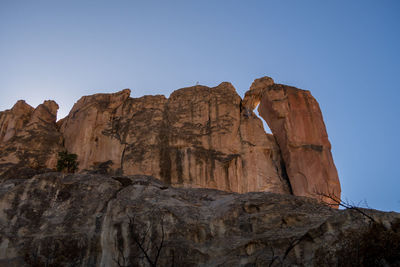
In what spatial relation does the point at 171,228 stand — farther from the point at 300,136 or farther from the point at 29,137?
the point at 29,137

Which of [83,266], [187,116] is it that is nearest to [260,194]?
[83,266]

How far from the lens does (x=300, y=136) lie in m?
38.3

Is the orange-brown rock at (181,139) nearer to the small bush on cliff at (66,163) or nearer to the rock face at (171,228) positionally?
the small bush on cliff at (66,163)

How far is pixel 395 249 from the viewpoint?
14.3 meters

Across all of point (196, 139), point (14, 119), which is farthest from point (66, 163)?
point (196, 139)

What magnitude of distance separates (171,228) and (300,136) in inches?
937

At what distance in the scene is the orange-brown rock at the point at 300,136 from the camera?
35.5m

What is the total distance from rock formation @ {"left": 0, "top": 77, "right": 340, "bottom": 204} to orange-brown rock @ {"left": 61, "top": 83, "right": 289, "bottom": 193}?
0.10 meters

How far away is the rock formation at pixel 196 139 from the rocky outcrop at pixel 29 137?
0.34 feet

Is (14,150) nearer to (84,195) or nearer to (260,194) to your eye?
(84,195)

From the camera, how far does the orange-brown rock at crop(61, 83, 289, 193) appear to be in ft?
117

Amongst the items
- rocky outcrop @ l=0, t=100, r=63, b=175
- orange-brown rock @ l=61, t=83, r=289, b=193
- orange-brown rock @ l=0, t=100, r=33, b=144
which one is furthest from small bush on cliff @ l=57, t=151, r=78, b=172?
orange-brown rock @ l=0, t=100, r=33, b=144

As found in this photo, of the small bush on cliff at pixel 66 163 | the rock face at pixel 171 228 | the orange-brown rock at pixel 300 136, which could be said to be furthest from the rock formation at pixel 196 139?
the rock face at pixel 171 228

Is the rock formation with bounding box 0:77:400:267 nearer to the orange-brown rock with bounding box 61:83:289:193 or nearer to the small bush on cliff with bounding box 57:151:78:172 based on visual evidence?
the orange-brown rock with bounding box 61:83:289:193
